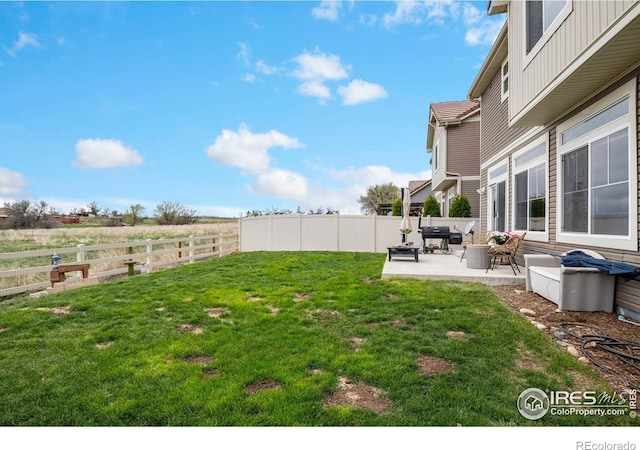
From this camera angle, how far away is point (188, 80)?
1222cm

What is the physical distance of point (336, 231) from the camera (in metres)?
13.6

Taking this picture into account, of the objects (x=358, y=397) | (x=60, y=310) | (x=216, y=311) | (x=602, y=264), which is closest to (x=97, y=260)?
(x=60, y=310)

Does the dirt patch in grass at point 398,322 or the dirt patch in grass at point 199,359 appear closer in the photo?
the dirt patch in grass at point 199,359

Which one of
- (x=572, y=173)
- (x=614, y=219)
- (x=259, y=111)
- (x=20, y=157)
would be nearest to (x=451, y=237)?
(x=572, y=173)

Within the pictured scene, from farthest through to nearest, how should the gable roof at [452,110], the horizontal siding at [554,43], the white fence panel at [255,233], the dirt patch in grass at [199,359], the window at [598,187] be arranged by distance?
the gable roof at [452,110]
the white fence panel at [255,233]
the window at [598,187]
the horizontal siding at [554,43]
the dirt patch in grass at [199,359]

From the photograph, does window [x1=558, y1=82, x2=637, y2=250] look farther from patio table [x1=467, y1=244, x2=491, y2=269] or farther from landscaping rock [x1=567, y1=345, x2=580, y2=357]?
landscaping rock [x1=567, y1=345, x2=580, y2=357]

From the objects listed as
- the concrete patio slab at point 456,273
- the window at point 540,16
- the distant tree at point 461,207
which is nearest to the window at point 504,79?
the window at point 540,16

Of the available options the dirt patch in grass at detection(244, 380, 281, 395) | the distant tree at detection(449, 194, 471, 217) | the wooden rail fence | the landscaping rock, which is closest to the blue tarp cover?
the landscaping rock

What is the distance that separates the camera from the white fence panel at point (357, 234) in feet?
44.0

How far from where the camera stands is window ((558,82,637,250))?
4.28 metres

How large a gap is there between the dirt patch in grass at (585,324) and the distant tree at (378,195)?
32523 millimetres

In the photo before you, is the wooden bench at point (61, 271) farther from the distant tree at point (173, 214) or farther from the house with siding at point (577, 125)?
the distant tree at point (173, 214)

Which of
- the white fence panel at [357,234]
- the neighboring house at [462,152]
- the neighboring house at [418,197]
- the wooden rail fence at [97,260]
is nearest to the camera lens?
the wooden rail fence at [97,260]
